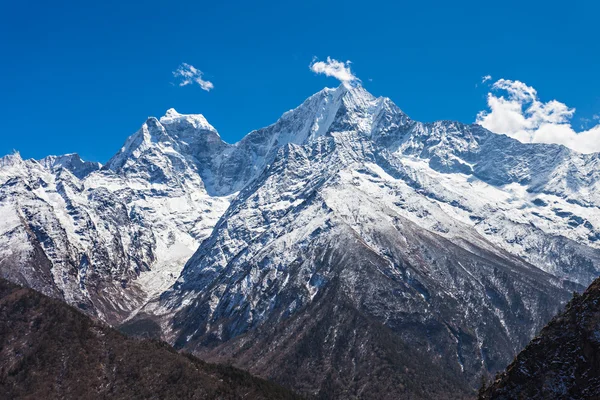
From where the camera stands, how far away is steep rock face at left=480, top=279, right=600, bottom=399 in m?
61.8

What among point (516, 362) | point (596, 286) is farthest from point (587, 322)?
point (516, 362)

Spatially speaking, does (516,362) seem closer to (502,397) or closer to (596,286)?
(502,397)

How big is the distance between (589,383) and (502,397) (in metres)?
10.1

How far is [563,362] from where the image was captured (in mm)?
64125

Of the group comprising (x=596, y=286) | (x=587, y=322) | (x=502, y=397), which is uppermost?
(x=596, y=286)

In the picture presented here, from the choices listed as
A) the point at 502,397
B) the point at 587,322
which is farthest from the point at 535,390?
the point at 587,322

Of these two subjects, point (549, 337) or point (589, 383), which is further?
point (549, 337)

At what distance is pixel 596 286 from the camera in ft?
218

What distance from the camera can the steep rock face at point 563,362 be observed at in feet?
203

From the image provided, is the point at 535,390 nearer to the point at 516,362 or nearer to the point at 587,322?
the point at 516,362

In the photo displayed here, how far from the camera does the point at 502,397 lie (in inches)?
2645

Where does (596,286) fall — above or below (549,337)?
above

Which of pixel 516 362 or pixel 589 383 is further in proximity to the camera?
pixel 516 362

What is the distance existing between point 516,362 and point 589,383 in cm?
884
